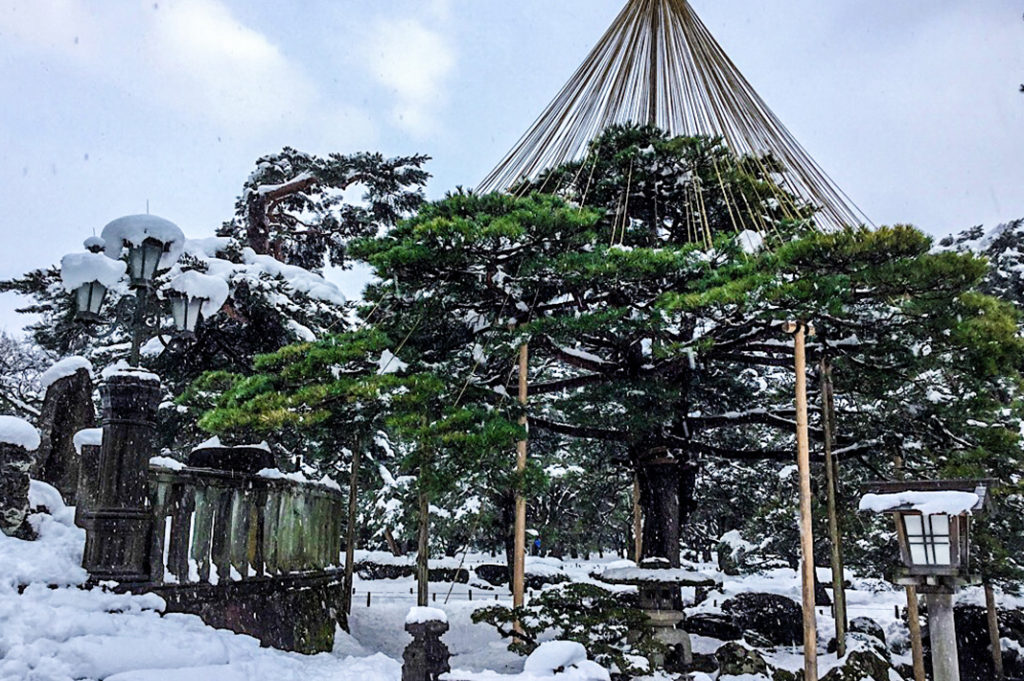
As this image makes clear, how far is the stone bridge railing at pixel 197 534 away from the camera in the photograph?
6758 mm

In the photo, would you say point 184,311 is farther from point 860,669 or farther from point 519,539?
point 860,669

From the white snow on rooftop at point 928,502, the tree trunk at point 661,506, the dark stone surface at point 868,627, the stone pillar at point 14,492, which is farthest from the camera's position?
the dark stone surface at point 868,627

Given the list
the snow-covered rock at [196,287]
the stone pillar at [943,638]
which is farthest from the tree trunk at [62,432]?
A: the stone pillar at [943,638]

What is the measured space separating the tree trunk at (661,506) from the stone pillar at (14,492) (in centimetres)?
896

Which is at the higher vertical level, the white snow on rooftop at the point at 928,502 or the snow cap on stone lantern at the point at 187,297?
the snow cap on stone lantern at the point at 187,297

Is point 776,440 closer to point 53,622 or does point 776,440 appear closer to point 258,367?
point 258,367

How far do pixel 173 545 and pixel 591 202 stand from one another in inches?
350

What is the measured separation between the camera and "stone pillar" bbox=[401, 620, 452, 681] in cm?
555

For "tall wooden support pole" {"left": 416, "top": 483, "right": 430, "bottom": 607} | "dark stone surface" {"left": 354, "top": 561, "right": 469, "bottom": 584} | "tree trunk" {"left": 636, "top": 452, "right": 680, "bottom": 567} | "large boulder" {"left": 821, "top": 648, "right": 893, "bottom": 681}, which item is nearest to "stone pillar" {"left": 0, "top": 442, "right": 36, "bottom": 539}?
"tall wooden support pole" {"left": 416, "top": 483, "right": 430, "bottom": 607}

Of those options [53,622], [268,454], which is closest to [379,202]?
[268,454]

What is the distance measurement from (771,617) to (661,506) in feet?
19.7

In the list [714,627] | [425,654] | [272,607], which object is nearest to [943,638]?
[425,654]

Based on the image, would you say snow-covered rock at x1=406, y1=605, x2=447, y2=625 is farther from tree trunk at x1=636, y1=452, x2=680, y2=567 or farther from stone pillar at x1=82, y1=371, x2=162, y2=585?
tree trunk at x1=636, y1=452, x2=680, y2=567

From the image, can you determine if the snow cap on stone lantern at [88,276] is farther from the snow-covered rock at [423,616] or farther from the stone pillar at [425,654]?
the stone pillar at [425,654]
